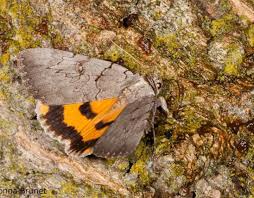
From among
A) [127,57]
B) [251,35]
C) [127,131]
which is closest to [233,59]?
[251,35]

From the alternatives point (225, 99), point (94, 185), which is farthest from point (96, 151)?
point (225, 99)

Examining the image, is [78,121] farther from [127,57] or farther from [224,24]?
[224,24]

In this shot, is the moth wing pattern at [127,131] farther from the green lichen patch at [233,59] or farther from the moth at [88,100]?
the green lichen patch at [233,59]

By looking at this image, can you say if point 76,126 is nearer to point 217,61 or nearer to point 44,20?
point 44,20

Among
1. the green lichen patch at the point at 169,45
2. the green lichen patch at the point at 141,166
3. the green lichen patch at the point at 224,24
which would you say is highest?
the green lichen patch at the point at 224,24

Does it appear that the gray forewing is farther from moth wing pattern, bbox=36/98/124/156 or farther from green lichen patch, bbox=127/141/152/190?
green lichen patch, bbox=127/141/152/190

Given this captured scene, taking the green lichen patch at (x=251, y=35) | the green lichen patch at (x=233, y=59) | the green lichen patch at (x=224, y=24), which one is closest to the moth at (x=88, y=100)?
the green lichen patch at (x=233, y=59)

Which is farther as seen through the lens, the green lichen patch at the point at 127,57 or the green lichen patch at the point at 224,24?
the green lichen patch at the point at 224,24
